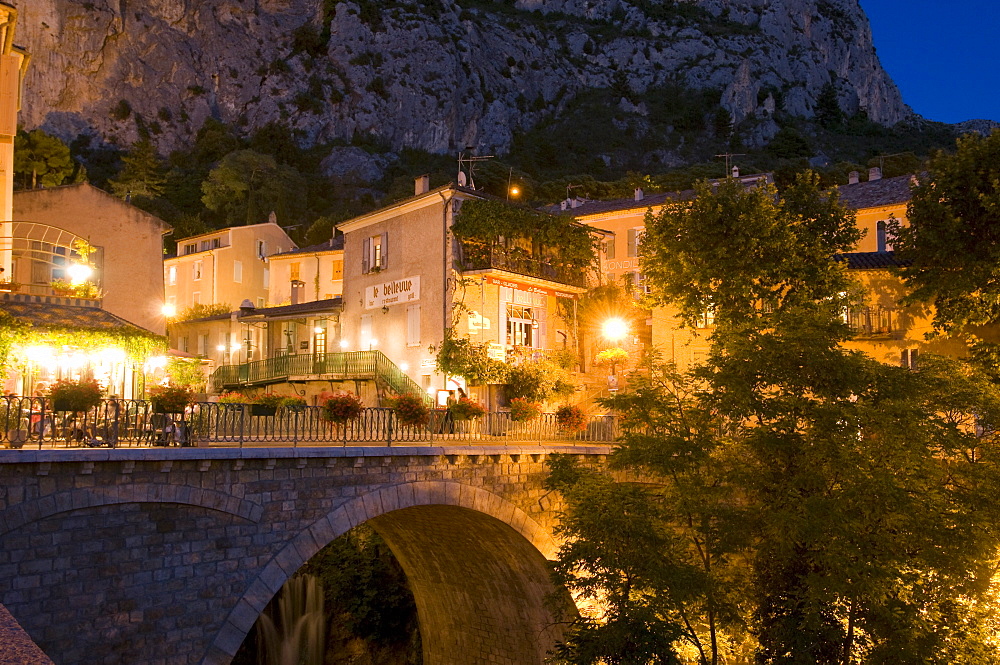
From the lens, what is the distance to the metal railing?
32781 mm

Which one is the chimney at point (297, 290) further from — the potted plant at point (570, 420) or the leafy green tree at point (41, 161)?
the potted plant at point (570, 420)

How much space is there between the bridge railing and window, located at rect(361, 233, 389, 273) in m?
16.0

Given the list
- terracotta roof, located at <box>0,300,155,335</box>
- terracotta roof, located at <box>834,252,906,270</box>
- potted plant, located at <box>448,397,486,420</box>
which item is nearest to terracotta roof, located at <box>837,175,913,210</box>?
terracotta roof, located at <box>834,252,906,270</box>

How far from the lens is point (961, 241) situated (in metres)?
28.5

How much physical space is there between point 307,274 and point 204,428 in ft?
123

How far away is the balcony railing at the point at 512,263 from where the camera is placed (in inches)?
1337

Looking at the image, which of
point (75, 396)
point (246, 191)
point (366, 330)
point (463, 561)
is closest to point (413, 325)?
point (366, 330)

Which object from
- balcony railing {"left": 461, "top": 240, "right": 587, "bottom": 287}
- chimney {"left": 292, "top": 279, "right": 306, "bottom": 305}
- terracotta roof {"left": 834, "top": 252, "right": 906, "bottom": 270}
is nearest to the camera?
terracotta roof {"left": 834, "top": 252, "right": 906, "bottom": 270}

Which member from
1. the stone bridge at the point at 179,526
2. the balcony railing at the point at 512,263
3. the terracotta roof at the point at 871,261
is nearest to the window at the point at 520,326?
the balcony railing at the point at 512,263

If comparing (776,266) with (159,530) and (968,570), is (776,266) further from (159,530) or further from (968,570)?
(159,530)

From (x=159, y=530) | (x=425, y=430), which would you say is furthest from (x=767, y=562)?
(x=159, y=530)

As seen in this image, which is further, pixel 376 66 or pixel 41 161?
pixel 376 66

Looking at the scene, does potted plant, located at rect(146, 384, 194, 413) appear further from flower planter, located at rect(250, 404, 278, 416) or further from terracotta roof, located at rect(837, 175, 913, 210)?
terracotta roof, located at rect(837, 175, 913, 210)

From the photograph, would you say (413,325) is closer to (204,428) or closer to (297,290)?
(297,290)
